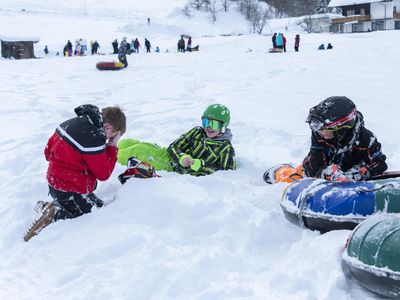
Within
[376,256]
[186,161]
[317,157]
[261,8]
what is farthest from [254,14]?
[376,256]

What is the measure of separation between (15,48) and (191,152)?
→ 30.8 metres

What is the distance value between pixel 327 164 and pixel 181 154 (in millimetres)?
1402

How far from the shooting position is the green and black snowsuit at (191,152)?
4.39 m

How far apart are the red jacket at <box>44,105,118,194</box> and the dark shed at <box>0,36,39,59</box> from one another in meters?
31.4

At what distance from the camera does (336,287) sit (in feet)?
7.02

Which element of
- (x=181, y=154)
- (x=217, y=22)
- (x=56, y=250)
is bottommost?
(x=56, y=250)

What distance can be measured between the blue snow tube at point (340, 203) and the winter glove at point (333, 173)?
0.44 meters

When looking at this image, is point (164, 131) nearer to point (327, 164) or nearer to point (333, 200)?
point (327, 164)

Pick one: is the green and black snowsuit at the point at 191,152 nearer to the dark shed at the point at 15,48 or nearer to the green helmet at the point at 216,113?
the green helmet at the point at 216,113

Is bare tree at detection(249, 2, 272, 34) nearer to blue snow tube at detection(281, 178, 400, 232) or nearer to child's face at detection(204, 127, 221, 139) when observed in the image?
child's face at detection(204, 127, 221, 139)

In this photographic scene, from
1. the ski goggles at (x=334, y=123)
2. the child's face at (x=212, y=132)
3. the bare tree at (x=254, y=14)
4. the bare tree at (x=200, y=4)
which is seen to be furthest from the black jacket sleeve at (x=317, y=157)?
the bare tree at (x=200, y=4)

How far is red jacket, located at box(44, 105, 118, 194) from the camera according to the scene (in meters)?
3.25

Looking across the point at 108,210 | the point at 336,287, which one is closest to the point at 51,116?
the point at 108,210

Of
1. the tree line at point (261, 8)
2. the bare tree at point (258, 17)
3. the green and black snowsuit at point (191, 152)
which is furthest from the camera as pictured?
the tree line at point (261, 8)
